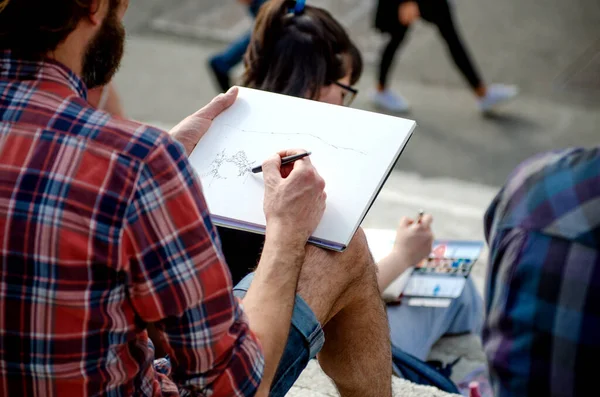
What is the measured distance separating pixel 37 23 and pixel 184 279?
0.42 m

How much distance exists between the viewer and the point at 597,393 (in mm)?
982

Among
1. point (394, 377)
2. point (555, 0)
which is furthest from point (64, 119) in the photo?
point (555, 0)

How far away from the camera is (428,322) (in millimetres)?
2176

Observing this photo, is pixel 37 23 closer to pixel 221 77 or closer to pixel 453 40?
pixel 221 77

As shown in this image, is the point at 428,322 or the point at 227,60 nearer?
the point at 428,322

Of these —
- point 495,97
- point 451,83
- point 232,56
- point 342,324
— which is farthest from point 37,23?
point 451,83

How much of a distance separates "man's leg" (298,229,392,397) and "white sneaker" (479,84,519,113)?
8.64 ft

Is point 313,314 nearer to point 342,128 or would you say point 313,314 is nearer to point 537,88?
point 342,128

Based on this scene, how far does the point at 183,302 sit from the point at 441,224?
2086mm

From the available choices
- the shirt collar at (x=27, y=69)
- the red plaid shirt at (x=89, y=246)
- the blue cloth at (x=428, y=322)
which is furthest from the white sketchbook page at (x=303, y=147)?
the blue cloth at (x=428, y=322)

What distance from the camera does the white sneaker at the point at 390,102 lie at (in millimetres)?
4164

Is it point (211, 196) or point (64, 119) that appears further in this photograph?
point (211, 196)

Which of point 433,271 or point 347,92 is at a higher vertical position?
point 347,92

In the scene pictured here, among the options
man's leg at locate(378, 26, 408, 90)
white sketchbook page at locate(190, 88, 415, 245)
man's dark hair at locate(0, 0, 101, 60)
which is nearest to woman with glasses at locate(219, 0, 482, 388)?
white sketchbook page at locate(190, 88, 415, 245)
